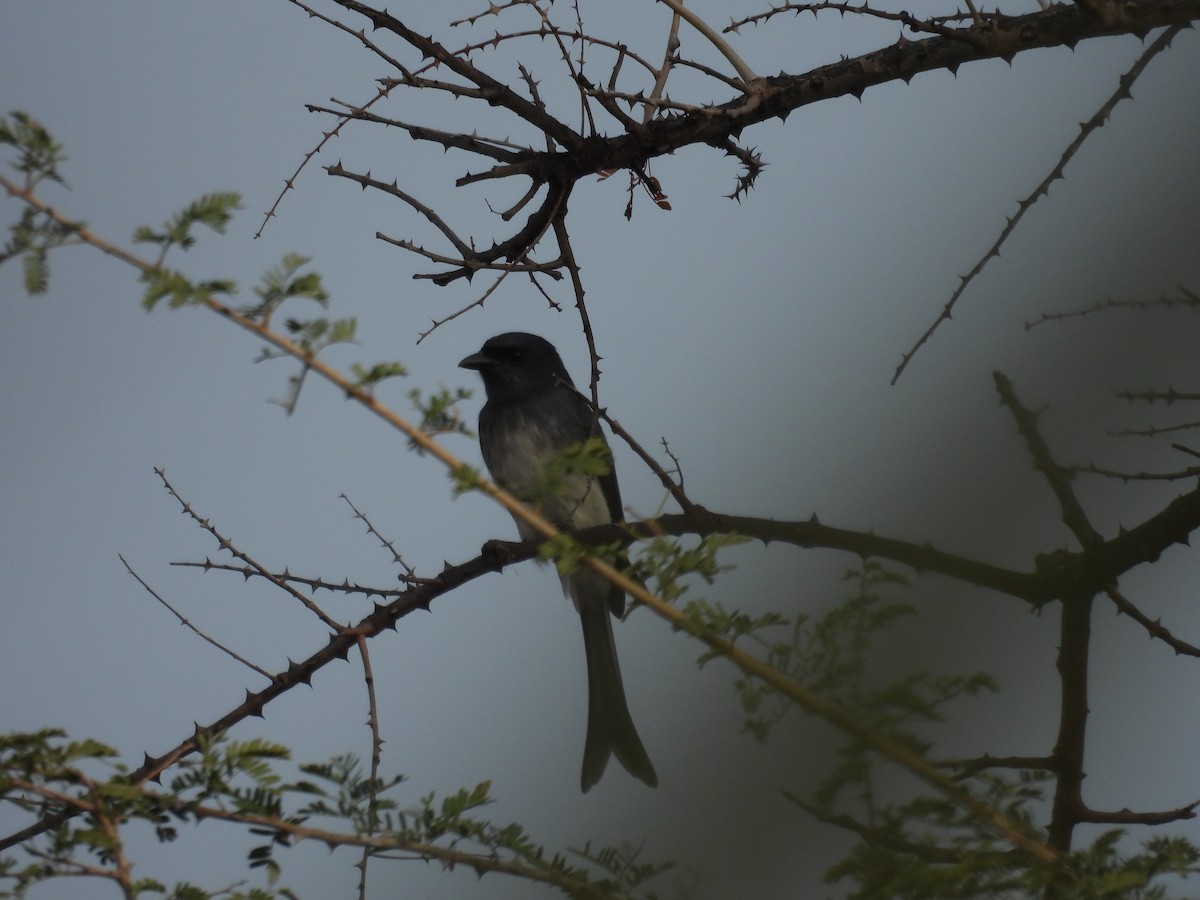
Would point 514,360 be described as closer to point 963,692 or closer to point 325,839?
point 325,839

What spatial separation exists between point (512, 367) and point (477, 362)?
9.1 inches

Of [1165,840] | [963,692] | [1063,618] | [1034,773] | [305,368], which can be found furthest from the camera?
[1063,618]

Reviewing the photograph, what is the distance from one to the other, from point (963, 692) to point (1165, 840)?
3.85 feet

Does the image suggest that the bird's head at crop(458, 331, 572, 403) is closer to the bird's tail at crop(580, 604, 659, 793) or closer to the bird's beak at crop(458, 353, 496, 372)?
the bird's beak at crop(458, 353, 496, 372)

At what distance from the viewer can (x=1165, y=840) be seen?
1963 millimetres

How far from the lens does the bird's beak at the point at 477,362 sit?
7629 millimetres

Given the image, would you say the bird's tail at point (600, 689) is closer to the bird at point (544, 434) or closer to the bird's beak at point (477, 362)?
the bird at point (544, 434)

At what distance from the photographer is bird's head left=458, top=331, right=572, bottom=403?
25.1 ft

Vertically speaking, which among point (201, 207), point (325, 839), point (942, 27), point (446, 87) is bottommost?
point (325, 839)

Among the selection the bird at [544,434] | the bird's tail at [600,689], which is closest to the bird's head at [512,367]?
the bird at [544,434]

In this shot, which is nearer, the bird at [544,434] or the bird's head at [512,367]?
the bird at [544,434]

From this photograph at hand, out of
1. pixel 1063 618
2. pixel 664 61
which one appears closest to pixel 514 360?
pixel 664 61

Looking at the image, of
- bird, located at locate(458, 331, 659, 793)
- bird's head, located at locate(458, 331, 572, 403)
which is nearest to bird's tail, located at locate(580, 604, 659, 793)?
bird, located at locate(458, 331, 659, 793)

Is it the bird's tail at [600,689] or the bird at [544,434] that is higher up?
the bird at [544,434]
